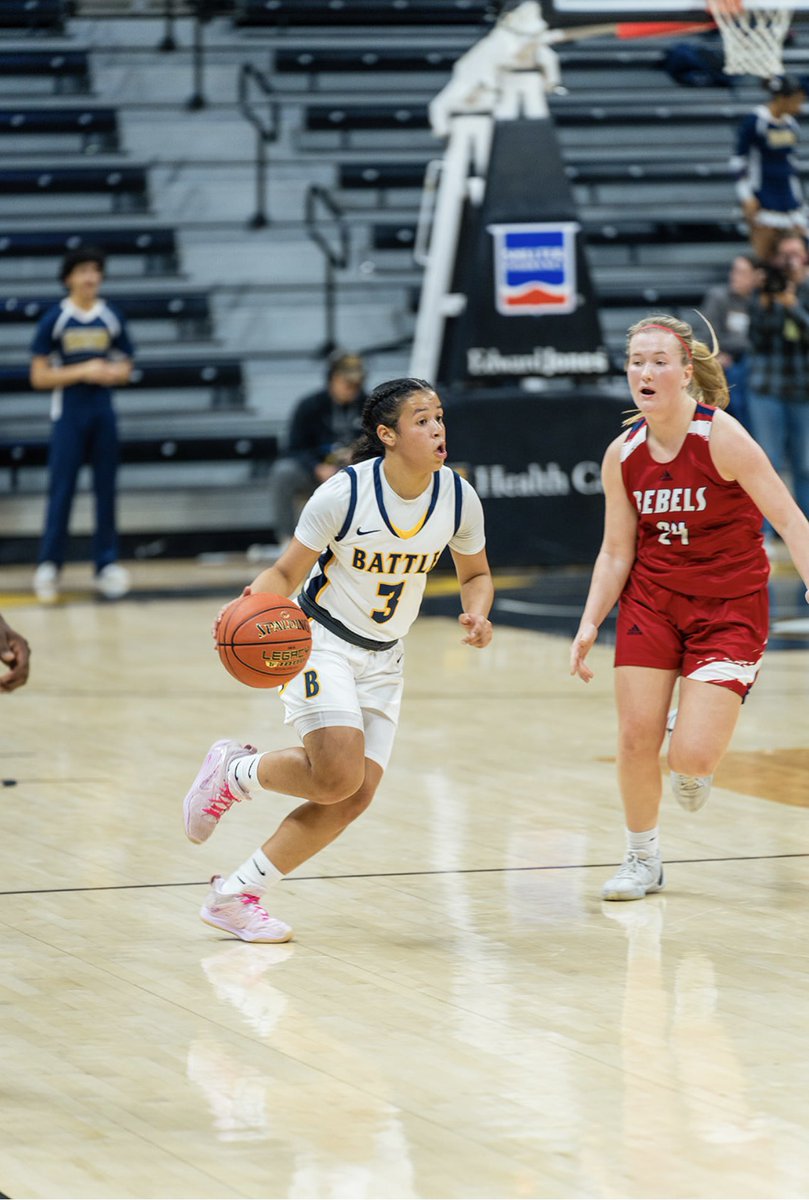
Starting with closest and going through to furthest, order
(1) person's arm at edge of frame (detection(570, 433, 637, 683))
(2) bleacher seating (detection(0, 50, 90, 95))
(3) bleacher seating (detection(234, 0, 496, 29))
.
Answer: (1) person's arm at edge of frame (detection(570, 433, 637, 683)) < (2) bleacher seating (detection(0, 50, 90, 95)) < (3) bleacher seating (detection(234, 0, 496, 29))

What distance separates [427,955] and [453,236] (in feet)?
34.3

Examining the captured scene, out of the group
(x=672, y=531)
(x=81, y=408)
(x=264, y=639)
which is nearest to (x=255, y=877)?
(x=264, y=639)

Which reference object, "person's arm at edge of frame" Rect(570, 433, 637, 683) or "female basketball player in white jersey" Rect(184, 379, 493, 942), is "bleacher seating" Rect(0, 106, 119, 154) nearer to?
"person's arm at edge of frame" Rect(570, 433, 637, 683)

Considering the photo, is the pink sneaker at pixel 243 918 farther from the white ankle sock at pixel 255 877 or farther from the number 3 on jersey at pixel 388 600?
the number 3 on jersey at pixel 388 600

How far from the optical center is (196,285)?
1822cm

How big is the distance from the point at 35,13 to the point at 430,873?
48.5ft

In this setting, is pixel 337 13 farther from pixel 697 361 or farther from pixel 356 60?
pixel 697 361

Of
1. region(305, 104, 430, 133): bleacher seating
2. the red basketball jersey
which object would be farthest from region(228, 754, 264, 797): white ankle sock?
region(305, 104, 430, 133): bleacher seating

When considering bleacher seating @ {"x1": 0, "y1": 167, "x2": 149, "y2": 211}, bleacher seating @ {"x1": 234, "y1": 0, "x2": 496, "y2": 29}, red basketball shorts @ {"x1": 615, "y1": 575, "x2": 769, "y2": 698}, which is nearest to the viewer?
red basketball shorts @ {"x1": 615, "y1": 575, "x2": 769, "y2": 698}

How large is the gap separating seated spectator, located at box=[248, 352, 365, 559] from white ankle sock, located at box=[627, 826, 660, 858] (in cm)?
848

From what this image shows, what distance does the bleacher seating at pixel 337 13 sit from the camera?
1958cm

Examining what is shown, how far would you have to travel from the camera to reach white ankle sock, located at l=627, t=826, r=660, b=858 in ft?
18.4

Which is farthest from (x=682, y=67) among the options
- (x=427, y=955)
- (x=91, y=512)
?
(x=427, y=955)

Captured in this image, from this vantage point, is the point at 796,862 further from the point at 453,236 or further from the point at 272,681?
the point at 453,236
